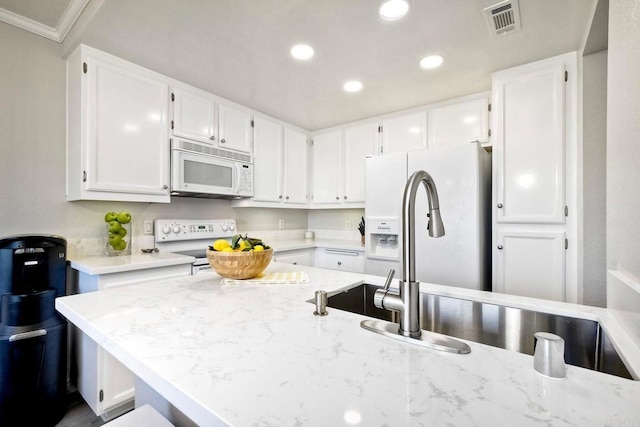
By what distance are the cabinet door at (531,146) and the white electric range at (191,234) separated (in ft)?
7.47

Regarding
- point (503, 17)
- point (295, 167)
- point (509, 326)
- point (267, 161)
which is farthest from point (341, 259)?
point (503, 17)

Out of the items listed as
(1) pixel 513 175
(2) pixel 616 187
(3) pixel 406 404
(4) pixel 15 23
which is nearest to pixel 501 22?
(1) pixel 513 175

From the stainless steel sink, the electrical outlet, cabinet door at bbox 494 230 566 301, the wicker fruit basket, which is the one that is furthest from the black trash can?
cabinet door at bbox 494 230 566 301

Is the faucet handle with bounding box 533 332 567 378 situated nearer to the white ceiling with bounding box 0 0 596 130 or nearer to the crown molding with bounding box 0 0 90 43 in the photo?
the white ceiling with bounding box 0 0 596 130

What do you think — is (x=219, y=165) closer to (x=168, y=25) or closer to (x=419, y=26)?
(x=168, y=25)

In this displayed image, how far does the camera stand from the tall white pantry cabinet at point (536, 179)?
75.9 inches

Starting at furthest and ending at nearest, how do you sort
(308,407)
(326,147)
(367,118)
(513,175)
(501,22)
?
(326,147) → (367,118) → (513,175) → (501,22) → (308,407)

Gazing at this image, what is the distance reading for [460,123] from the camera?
102 inches

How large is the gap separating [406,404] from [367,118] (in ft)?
10.1

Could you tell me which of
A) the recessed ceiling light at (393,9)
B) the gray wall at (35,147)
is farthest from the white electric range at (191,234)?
the recessed ceiling light at (393,9)

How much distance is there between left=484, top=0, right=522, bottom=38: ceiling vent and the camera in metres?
1.50

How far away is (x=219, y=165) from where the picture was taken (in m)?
2.61

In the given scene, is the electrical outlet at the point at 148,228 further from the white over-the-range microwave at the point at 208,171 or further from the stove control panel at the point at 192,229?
the white over-the-range microwave at the point at 208,171

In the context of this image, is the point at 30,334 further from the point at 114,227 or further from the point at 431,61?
the point at 431,61
